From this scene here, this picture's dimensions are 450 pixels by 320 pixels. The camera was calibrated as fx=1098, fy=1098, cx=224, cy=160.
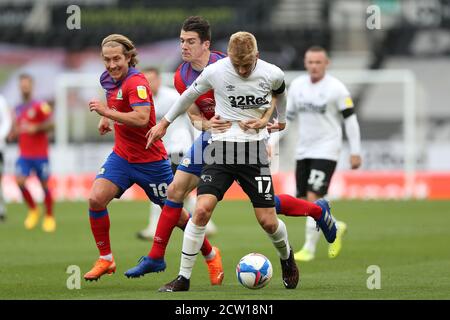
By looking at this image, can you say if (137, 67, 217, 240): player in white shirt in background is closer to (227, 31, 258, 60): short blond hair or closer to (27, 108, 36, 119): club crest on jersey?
(27, 108, 36, 119): club crest on jersey

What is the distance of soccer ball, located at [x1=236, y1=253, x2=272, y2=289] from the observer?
9531mm

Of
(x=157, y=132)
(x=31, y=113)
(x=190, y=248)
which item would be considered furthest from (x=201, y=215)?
(x=31, y=113)

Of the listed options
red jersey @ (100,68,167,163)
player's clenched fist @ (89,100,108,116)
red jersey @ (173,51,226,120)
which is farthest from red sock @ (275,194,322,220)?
player's clenched fist @ (89,100,108,116)

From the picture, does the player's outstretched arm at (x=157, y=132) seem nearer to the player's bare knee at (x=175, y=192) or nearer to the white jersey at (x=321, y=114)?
the player's bare knee at (x=175, y=192)

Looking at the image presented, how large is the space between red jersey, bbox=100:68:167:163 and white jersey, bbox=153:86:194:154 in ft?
15.0

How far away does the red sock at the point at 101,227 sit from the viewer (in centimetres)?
1023

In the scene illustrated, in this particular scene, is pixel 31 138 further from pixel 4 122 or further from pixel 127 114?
pixel 127 114

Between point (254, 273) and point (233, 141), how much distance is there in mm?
1159

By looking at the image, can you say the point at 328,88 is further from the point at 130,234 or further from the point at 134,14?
the point at 134,14

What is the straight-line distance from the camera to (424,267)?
11773mm

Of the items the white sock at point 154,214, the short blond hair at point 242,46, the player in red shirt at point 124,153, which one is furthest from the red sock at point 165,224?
the white sock at point 154,214

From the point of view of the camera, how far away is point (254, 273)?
9.52 m

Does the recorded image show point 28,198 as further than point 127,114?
Yes

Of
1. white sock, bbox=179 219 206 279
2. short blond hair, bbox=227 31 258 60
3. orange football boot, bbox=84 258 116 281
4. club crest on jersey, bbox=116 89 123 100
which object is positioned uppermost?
short blond hair, bbox=227 31 258 60
